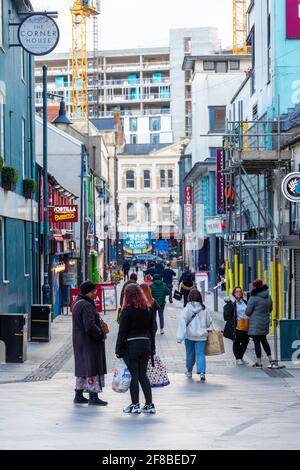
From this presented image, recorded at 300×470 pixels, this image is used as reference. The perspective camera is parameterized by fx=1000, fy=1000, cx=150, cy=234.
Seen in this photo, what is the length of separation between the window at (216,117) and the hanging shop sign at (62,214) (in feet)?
94.9

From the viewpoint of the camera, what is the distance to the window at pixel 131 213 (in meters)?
112

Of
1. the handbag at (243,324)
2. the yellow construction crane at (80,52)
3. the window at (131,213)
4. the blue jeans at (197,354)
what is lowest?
the blue jeans at (197,354)

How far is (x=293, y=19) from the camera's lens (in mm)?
28891

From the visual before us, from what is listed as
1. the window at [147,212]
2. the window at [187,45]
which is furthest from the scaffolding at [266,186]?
the window at [187,45]

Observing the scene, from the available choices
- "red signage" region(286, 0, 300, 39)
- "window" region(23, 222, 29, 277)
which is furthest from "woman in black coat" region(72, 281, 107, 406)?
"red signage" region(286, 0, 300, 39)

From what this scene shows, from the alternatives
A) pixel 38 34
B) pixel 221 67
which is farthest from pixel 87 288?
pixel 221 67

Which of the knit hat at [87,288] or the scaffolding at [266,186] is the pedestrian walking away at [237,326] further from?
the knit hat at [87,288]

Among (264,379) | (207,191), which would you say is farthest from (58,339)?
(207,191)

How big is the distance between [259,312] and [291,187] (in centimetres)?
433

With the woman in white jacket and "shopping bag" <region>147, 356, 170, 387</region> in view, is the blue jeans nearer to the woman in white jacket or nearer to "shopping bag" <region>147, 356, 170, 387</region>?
the woman in white jacket

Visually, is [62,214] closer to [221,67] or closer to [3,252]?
[3,252]

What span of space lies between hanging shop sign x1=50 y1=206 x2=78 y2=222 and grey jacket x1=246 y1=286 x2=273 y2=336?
15472 millimetres

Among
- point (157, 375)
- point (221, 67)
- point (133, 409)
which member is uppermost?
point (221, 67)

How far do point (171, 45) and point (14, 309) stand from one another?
4894 inches
